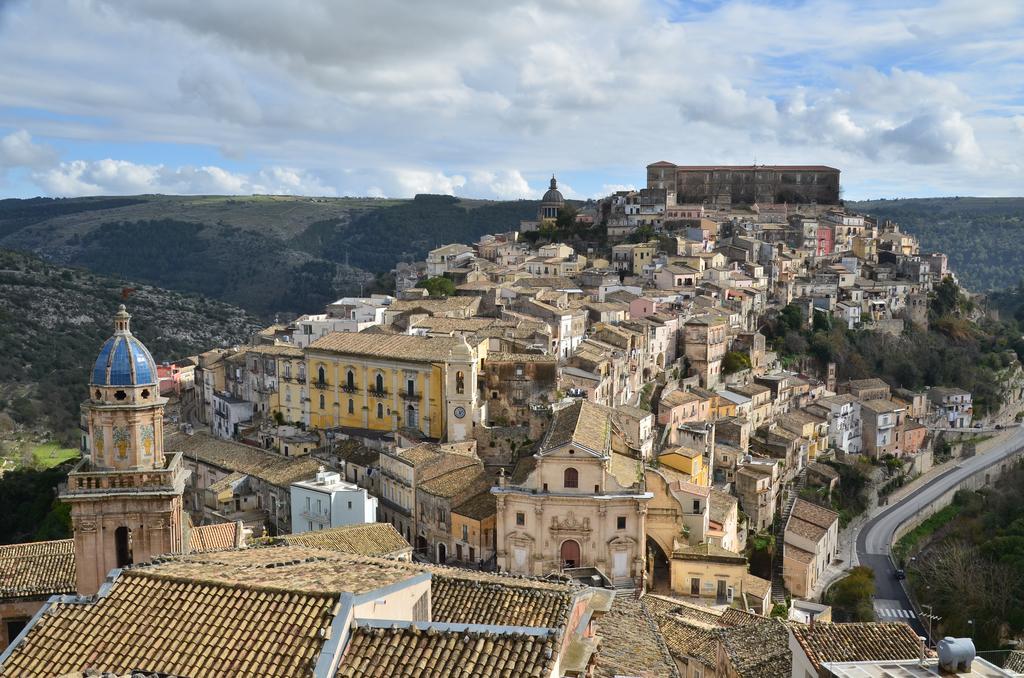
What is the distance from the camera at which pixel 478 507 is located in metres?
37.6

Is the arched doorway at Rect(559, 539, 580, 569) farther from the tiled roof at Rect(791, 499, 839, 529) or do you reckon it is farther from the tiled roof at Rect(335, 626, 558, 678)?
the tiled roof at Rect(335, 626, 558, 678)

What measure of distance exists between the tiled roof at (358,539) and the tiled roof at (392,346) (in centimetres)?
1410

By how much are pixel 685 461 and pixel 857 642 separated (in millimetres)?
25560

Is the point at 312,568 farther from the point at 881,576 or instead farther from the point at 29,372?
the point at 29,372

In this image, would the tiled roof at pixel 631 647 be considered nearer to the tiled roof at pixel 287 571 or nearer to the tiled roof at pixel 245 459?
the tiled roof at pixel 287 571

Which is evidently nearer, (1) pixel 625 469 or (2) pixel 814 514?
(1) pixel 625 469

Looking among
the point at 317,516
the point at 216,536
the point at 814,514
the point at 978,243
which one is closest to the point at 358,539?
the point at 216,536

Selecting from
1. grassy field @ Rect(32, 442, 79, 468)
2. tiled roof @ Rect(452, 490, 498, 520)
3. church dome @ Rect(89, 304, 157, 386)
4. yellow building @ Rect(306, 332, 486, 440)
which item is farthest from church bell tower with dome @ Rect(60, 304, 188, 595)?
grassy field @ Rect(32, 442, 79, 468)

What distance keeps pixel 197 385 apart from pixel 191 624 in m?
55.9

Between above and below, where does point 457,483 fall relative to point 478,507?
above

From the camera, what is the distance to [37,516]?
48250mm

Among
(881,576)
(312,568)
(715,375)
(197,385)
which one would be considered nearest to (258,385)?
(197,385)

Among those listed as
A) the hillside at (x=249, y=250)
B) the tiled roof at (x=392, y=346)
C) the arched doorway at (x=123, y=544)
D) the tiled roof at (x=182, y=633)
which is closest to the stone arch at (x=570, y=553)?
the tiled roof at (x=392, y=346)

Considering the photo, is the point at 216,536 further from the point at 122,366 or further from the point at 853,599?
the point at 853,599
